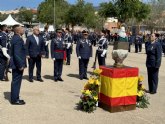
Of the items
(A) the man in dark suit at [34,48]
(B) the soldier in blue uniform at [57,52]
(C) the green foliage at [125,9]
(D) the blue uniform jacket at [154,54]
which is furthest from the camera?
(C) the green foliage at [125,9]

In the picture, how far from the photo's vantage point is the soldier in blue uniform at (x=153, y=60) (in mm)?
11883

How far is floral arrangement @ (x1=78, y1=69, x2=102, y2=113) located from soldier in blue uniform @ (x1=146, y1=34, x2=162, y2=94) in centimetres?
306

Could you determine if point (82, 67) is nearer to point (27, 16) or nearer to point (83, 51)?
point (83, 51)

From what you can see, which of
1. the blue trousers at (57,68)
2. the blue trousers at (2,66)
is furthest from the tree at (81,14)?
the blue trousers at (2,66)

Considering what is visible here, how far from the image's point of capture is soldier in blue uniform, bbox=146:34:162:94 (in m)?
11.9

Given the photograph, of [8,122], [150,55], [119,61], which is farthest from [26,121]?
[150,55]

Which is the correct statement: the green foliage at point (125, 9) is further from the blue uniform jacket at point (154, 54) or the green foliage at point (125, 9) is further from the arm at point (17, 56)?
the arm at point (17, 56)

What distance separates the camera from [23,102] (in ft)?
32.3

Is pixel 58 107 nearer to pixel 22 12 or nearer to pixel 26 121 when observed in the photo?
pixel 26 121

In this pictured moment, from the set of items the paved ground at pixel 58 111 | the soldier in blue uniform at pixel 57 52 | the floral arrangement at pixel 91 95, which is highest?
the soldier in blue uniform at pixel 57 52

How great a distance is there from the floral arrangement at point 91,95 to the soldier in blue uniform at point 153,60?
10.0 ft

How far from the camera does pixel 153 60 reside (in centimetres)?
1193

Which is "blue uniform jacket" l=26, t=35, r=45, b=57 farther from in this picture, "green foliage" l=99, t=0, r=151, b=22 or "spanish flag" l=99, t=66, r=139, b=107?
"green foliage" l=99, t=0, r=151, b=22

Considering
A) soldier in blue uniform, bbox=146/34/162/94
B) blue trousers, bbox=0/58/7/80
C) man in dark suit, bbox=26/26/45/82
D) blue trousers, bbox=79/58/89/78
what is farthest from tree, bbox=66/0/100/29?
soldier in blue uniform, bbox=146/34/162/94
